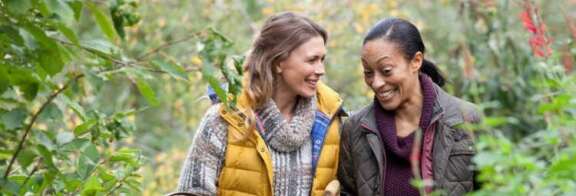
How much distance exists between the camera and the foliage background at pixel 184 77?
2576 millimetres

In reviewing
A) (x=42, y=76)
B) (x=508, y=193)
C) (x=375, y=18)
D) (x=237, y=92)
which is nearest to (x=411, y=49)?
(x=237, y=92)

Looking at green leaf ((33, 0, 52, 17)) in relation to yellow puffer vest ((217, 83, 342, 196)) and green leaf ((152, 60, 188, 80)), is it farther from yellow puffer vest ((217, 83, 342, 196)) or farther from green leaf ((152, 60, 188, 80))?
yellow puffer vest ((217, 83, 342, 196))

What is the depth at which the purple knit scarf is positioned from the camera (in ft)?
14.6

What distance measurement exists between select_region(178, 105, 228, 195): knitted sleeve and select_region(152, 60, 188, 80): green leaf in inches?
68.9

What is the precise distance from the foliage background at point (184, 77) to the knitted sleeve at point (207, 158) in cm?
22

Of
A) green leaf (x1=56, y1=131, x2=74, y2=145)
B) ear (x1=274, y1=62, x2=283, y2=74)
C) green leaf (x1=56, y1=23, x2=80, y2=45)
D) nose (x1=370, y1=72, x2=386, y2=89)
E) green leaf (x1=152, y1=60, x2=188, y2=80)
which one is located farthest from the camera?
ear (x1=274, y1=62, x2=283, y2=74)

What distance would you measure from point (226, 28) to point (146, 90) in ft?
29.8

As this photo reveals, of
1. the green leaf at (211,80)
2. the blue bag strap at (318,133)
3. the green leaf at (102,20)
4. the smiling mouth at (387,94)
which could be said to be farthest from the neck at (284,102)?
the green leaf at (102,20)

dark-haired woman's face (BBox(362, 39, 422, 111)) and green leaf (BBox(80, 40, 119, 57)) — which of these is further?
dark-haired woman's face (BBox(362, 39, 422, 111))

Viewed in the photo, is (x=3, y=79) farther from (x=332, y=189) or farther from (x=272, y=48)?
Answer: (x=272, y=48)

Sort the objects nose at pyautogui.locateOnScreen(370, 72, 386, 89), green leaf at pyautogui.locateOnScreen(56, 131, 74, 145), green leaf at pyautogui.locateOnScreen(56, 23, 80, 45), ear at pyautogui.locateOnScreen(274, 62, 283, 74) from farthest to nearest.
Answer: ear at pyautogui.locateOnScreen(274, 62, 283, 74) → nose at pyautogui.locateOnScreen(370, 72, 386, 89) → green leaf at pyautogui.locateOnScreen(56, 131, 74, 145) → green leaf at pyautogui.locateOnScreen(56, 23, 80, 45)

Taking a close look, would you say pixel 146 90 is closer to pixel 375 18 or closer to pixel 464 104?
pixel 464 104

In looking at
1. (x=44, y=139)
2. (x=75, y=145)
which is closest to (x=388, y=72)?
(x=75, y=145)

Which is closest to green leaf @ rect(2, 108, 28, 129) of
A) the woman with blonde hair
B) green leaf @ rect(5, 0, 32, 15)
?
green leaf @ rect(5, 0, 32, 15)
